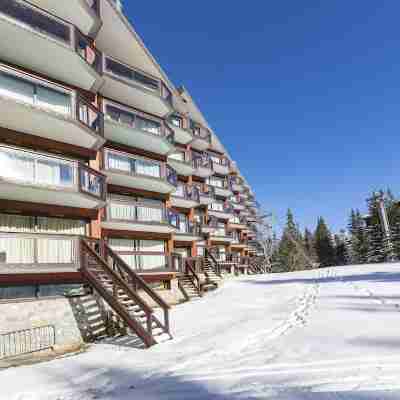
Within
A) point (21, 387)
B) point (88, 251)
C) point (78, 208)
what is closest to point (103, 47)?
point (78, 208)

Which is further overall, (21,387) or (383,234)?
(383,234)

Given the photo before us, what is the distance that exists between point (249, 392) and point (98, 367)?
4.90 metres

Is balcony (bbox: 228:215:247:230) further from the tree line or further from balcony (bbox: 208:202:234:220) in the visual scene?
the tree line

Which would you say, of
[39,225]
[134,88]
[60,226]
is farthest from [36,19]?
[60,226]

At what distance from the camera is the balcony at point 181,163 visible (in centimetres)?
2838

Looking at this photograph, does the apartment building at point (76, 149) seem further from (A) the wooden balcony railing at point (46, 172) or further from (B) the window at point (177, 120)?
(B) the window at point (177, 120)

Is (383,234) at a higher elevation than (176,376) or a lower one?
higher

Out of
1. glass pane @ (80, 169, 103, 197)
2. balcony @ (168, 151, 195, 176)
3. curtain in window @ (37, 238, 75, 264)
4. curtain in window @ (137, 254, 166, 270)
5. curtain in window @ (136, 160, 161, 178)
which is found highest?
balcony @ (168, 151, 195, 176)

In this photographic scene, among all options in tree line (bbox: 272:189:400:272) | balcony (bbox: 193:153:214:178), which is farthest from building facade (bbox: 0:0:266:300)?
tree line (bbox: 272:189:400:272)

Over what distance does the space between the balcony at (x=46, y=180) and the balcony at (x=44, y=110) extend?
197cm

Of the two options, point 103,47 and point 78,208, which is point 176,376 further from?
point 103,47

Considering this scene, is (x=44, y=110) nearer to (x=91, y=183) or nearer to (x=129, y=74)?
(x=91, y=183)

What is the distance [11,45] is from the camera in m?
14.3

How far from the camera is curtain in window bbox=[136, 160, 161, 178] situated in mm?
20812
